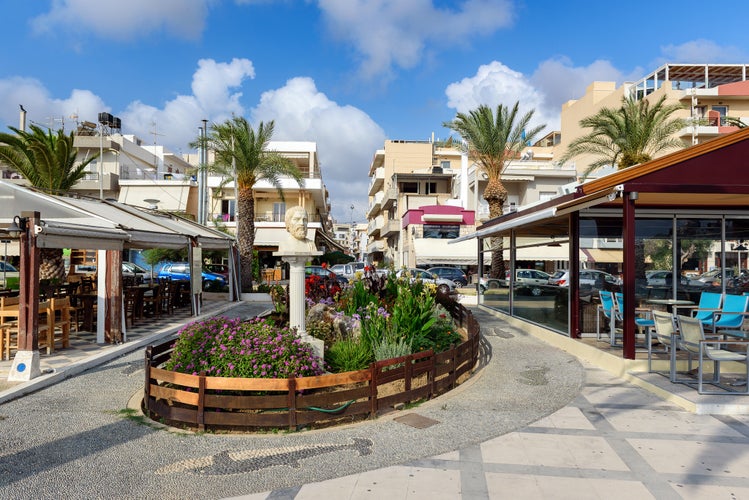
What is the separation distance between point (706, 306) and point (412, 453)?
25.6ft

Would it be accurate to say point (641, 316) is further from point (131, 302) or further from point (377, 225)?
point (377, 225)

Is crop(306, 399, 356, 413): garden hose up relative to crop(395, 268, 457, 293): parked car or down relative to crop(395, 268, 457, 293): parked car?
down

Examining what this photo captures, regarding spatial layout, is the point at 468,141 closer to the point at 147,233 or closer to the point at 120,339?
the point at 147,233

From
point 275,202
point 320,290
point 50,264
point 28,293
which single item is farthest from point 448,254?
point 28,293

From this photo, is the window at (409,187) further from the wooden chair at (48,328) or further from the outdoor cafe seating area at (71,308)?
the wooden chair at (48,328)

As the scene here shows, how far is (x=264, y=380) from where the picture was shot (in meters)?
5.16

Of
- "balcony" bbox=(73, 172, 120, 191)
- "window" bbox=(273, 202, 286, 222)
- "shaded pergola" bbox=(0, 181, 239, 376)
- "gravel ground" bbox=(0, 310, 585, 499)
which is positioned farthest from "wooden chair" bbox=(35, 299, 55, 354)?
"balcony" bbox=(73, 172, 120, 191)

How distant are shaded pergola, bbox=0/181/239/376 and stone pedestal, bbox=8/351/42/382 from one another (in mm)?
159

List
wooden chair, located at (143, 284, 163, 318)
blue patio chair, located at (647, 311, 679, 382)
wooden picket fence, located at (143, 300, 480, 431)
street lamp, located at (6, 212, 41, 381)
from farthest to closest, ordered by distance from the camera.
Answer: wooden chair, located at (143, 284, 163, 318) < street lamp, located at (6, 212, 41, 381) < blue patio chair, located at (647, 311, 679, 382) < wooden picket fence, located at (143, 300, 480, 431)

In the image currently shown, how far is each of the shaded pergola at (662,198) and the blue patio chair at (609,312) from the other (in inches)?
16.4

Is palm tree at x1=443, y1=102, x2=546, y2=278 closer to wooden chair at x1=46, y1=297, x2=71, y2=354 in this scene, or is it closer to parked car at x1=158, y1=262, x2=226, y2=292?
parked car at x1=158, y1=262, x2=226, y2=292

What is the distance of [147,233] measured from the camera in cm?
1125

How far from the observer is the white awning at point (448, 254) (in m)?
34.0

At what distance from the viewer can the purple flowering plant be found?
5.57m
